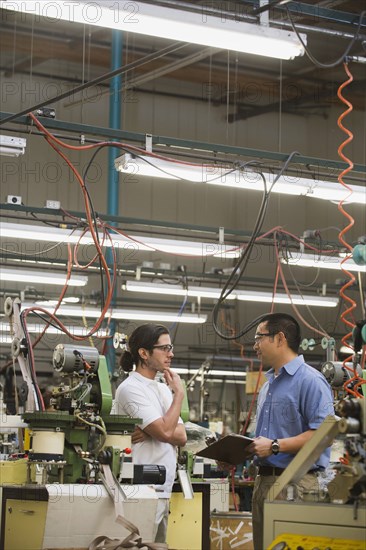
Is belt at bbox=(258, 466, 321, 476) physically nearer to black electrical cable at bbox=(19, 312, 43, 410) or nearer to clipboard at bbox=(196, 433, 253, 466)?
clipboard at bbox=(196, 433, 253, 466)

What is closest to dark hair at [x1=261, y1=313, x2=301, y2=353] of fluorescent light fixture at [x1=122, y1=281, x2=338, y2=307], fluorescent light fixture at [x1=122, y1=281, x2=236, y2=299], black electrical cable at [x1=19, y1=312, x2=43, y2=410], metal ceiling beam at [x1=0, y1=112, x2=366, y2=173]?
black electrical cable at [x1=19, y1=312, x2=43, y2=410]

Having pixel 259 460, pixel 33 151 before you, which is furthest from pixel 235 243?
pixel 259 460

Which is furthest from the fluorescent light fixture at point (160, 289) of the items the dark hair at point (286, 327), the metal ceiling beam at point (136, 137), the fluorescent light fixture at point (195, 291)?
the dark hair at point (286, 327)

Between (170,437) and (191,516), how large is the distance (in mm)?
684

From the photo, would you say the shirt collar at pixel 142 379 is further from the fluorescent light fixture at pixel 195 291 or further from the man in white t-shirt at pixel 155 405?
the fluorescent light fixture at pixel 195 291

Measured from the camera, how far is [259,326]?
4.02m

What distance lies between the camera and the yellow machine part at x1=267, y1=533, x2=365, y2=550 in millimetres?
2635

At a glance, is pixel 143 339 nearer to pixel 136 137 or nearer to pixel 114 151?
pixel 136 137

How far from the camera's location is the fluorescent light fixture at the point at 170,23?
3611 mm

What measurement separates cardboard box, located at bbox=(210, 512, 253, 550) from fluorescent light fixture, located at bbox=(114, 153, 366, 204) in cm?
210

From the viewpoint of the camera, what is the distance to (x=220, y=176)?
224 inches

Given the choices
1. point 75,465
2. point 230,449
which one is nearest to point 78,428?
point 75,465

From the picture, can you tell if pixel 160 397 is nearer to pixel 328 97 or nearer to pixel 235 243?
pixel 235 243

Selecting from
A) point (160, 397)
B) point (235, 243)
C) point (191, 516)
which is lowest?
point (191, 516)
